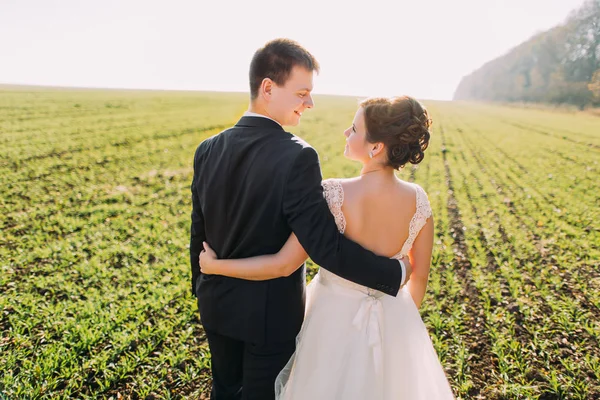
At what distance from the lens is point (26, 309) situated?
15.1 feet

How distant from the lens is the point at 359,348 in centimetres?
221

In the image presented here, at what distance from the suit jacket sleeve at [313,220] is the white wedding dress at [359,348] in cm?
29

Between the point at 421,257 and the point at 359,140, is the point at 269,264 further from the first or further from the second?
the point at 421,257

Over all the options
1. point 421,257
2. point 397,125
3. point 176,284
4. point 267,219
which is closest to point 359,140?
point 397,125

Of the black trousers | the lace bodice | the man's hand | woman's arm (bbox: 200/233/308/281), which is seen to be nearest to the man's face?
the lace bodice

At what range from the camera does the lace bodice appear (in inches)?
84.4

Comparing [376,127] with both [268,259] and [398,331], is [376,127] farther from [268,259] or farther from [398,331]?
[398,331]

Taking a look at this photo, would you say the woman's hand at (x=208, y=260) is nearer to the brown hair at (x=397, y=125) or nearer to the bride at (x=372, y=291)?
the bride at (x=372, y=291)

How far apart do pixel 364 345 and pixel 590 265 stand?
18.9ft

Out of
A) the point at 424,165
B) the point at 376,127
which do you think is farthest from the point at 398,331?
the point at 424,165

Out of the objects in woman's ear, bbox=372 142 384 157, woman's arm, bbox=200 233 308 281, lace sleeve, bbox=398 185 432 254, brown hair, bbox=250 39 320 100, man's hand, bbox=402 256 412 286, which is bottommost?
man's hand, bbox=402 256 412 286

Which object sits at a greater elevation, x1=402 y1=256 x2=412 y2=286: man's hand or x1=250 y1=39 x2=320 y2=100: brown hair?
x1=250 y1=39 x2=320 y2=100: brown hair

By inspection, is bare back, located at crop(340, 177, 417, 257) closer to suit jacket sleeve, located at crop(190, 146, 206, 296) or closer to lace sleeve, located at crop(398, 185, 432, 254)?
lace sleeve, located at crop(398, 185, 432, 254)

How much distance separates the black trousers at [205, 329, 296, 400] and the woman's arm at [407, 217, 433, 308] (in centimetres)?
81
